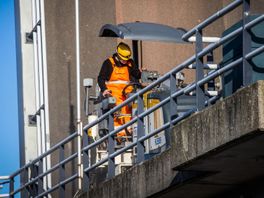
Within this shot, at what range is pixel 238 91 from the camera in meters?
12.9

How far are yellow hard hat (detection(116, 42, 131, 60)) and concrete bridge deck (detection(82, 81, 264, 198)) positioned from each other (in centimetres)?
357

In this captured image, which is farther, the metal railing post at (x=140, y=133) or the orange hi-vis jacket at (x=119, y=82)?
the orange hi-vis jacket at (x=119, y=82)

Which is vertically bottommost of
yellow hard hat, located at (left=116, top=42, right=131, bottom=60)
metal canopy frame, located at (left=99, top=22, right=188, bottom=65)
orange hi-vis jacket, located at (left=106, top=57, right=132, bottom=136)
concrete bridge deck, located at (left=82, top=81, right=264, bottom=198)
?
concrete bridge deck, located at (left=82, top=81, right=264, bottom=198)

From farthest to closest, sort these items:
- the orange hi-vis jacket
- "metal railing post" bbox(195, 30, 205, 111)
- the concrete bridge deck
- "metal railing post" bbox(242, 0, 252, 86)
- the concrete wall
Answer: the concrete wall → the orange hi-vis jacket → "metal railing post" bbox(195, 30, 205, 111) → "metal railing post" bbox(242, 0, 252, 86) → the concrete bridge deck

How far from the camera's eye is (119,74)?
19.3 meters

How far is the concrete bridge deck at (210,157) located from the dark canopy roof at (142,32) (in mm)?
3993

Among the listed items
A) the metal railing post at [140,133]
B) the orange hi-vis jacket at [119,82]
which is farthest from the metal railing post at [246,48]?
the orange hi-vis jacket at [119,82]

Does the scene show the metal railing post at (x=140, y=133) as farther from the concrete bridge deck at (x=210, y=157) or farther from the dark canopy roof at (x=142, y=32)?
the dark canopy roof at (x=142, y=32)

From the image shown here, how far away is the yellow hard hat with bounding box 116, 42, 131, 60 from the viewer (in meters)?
19.3

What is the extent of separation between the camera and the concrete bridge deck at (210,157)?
41.8ft

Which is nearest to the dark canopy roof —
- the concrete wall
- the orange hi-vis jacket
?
the orange hi-vis jacket

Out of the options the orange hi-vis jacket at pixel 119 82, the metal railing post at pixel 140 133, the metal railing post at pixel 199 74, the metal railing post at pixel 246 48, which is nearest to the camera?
the metal railing post at pixel 246 48

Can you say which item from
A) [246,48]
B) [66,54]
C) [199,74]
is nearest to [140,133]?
[199,74]

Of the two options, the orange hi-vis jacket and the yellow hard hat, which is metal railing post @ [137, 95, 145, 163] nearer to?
the orange hi-vis jacket
